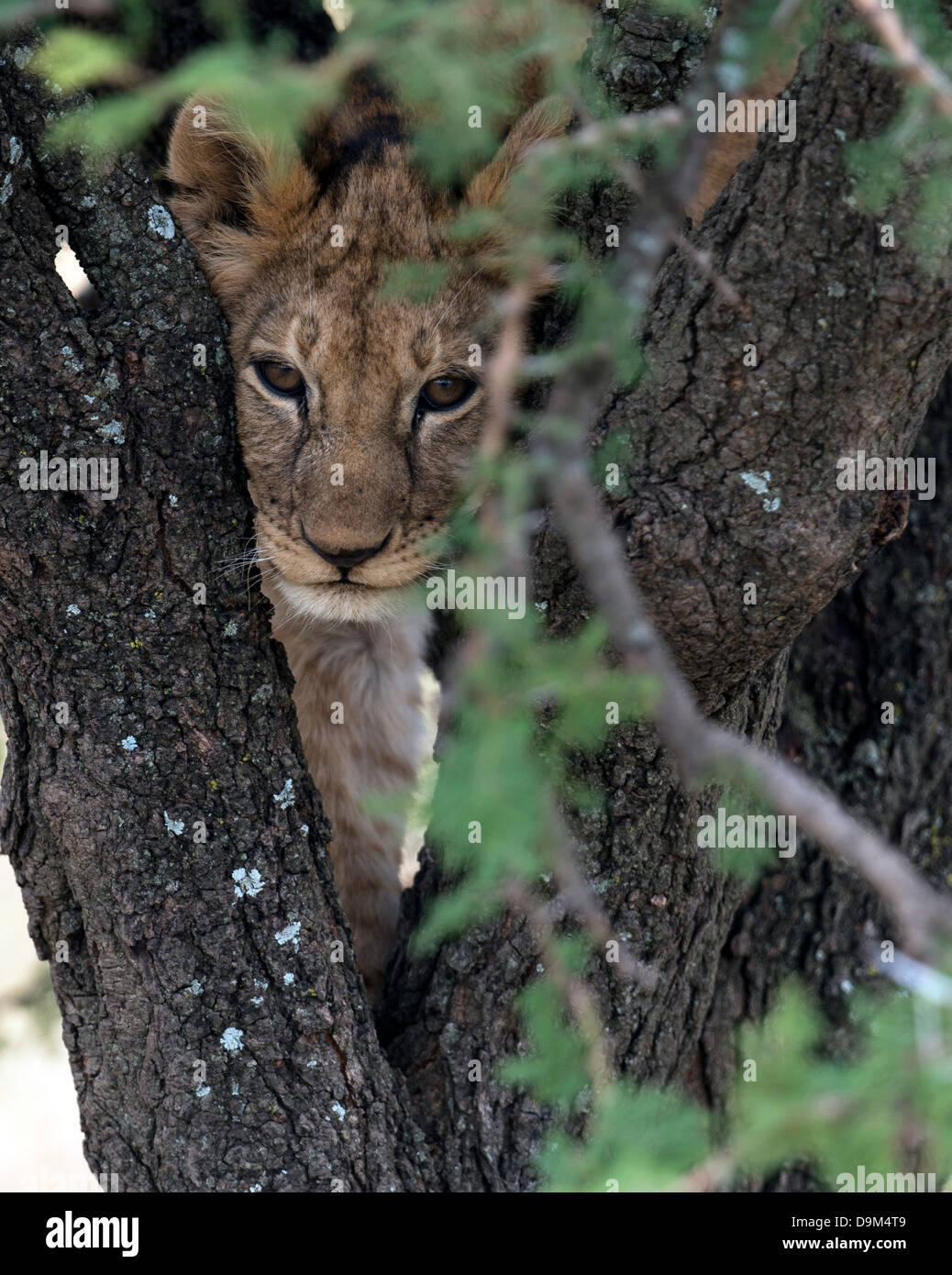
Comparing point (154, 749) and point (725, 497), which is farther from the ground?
point (725, 497)

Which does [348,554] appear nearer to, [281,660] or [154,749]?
[281,660]

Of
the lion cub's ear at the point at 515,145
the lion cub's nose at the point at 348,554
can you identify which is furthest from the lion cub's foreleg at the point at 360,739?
the lion cub's ear at the point at 515,145

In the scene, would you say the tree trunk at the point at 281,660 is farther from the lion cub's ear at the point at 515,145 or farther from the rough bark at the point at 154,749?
the lion cub's ear at the point at 515,145

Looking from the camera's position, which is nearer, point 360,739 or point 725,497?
point 725,497

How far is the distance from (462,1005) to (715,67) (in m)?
1.84

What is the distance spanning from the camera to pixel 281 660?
2713 millimetres

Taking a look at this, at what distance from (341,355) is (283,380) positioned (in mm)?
162

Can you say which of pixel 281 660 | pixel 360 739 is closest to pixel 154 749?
pixel 281 660

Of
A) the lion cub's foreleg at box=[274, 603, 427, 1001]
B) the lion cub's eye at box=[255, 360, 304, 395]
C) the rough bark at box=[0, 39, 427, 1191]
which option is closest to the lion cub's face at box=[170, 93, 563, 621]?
the lion cub's eye at box=[255, 360, 304, 395]

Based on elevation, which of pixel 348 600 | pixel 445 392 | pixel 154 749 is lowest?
pixel 154 749

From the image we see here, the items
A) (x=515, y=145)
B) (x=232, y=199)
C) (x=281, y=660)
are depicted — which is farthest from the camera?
(x=232, y=199)

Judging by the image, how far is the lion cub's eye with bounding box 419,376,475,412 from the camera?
3139 millimetres

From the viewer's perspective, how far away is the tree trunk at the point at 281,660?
2.12 m

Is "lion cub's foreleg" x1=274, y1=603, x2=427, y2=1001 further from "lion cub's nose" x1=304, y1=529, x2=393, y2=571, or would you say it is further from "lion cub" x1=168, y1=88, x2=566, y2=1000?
"lion cub's nose" x1=304, y1=529, x2=393, y2=571
